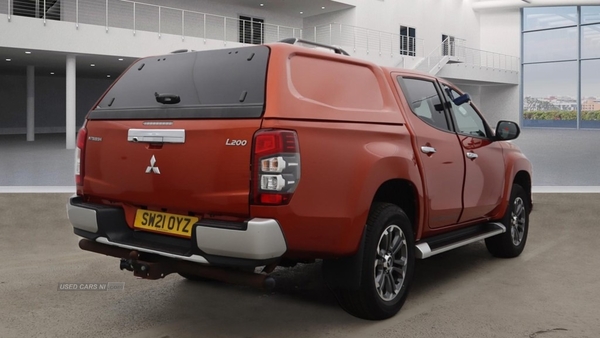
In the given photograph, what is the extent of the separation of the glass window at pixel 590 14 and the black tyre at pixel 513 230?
41.1 m

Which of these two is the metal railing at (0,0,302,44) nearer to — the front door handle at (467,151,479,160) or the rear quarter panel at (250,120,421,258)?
the front door handle at (467,151,479,160)

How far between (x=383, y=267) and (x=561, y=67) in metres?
43.5

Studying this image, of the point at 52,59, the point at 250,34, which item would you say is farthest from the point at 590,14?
the point at 52,59

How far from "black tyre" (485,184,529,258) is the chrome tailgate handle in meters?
3.43

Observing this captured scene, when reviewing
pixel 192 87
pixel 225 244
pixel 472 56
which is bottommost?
pixel 225 244

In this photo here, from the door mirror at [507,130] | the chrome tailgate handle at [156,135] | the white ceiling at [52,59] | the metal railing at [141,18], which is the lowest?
the chrome tailgate handle at [156,135]

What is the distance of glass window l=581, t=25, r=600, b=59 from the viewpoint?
136ft

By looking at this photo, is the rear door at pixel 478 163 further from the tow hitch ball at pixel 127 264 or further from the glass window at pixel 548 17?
the glass window at pixel 548 17

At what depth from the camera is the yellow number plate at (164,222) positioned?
11.2 ft

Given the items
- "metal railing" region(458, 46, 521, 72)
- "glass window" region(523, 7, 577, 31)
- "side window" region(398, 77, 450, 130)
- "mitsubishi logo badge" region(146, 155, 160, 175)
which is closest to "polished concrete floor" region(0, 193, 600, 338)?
"mitsubishi logo badge" region(146, 155, 160, 175)

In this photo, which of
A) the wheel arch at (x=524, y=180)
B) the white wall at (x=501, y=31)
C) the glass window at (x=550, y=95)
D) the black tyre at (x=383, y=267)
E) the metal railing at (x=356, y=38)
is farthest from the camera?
the white wall at (x=501, y=31)

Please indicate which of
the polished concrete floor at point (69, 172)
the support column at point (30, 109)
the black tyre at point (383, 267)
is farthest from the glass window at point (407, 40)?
the black tyre at point (383, 267)

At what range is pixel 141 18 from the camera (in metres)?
26.4

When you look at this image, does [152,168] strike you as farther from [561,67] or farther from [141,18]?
[561,67]
